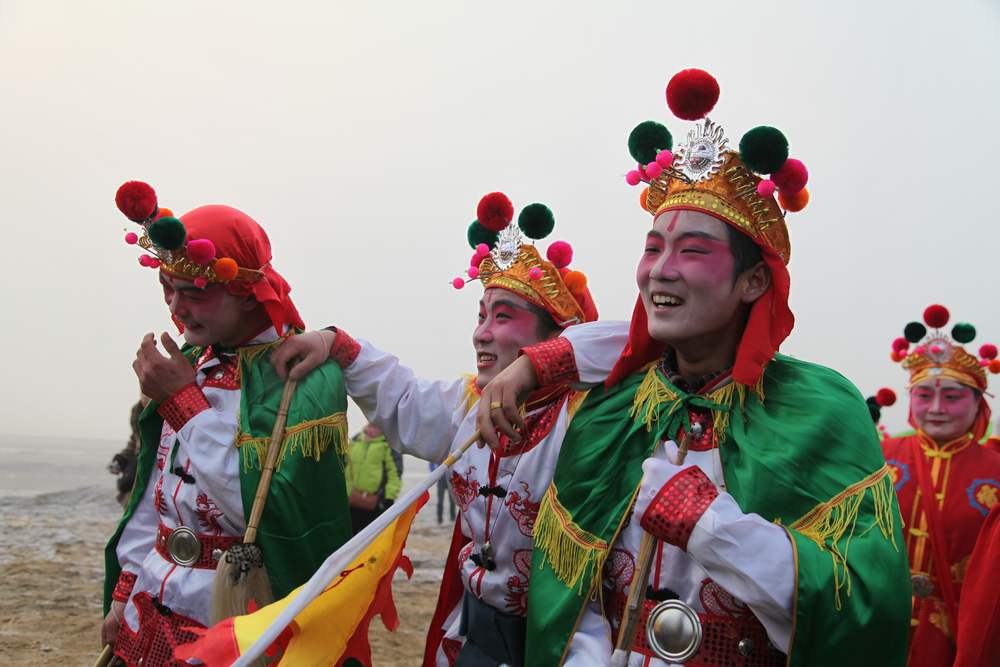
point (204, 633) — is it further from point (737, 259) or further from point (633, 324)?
point (737, 259)

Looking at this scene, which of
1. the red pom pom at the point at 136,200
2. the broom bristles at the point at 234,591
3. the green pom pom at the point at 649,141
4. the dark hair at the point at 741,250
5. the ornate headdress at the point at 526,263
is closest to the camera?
the dark hair at the point at 741,250

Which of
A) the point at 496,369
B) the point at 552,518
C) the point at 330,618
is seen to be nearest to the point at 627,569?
the point at 552,518

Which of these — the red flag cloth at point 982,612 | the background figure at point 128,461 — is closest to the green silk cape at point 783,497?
the red flag cloth at point 982,612

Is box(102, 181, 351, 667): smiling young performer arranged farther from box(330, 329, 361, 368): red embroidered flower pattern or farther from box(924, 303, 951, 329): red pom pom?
box(924, 303, 951, 329): red pom pom

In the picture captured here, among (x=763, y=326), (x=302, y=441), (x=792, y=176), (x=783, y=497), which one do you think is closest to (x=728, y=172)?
(x=792, y=176)

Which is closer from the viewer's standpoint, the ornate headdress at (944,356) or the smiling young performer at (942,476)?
the smiling young performer at (942,476)

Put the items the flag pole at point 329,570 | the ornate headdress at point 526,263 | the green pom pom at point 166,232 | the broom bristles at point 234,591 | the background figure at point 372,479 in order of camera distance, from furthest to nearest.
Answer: the background figure at point 372,479 → the ornate headdress at point 526,263 → the green pom pom at point 166,232 → the broom bristles at point 234,591 → the flag pole at point 329,570

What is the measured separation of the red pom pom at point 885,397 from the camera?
7.50m

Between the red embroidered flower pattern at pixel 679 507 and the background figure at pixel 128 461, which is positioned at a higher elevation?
the red embroidered flower pattern at pixel 679 507

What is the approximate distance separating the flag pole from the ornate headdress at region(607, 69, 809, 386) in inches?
36.3

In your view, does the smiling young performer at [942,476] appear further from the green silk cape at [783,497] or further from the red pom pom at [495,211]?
the red pom pom at [495,211]

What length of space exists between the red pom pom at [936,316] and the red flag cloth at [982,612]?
198cm

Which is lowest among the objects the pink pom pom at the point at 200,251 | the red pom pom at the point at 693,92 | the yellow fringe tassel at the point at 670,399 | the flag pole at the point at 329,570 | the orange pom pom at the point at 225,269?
the flag pole at the point at 329,570

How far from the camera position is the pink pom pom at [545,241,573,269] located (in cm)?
430
